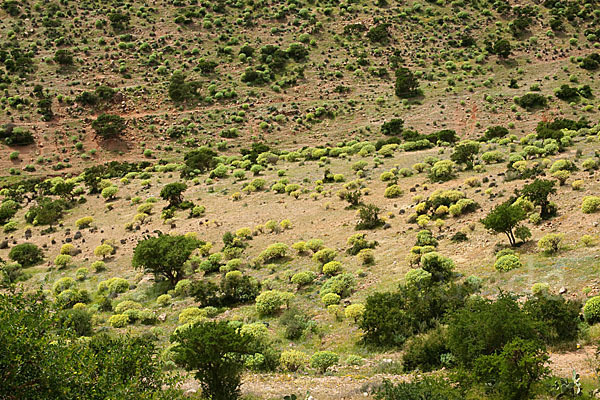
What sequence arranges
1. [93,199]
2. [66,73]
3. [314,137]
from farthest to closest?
1. [66,73]
2. [314,137]
3. [93,199]

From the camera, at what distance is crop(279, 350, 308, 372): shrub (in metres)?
15.3

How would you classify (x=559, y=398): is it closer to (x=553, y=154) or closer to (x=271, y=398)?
(x=271, y=398)

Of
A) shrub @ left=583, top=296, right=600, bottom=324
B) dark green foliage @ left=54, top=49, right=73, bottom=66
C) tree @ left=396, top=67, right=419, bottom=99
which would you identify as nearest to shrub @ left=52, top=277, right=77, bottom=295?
shrub @ left=583, top=296, right=600, bottom=324

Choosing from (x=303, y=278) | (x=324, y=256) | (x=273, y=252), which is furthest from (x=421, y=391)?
(x=273, y=252)

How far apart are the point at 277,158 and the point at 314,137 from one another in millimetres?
11903

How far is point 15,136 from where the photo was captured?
60062mm

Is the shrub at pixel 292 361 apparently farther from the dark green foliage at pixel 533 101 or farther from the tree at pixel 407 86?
the tree at pixel 407 86

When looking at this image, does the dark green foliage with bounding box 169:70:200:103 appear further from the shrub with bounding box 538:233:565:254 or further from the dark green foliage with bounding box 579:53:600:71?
the shrub with bounding box 538:233:565:254

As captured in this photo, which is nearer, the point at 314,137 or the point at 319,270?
the point at 319,270

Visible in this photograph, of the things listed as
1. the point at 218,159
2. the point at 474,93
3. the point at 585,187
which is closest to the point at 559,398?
the point at 585,187

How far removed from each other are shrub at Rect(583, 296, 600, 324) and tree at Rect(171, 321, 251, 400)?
1035cm

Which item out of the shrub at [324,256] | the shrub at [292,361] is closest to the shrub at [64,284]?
the shrub at [324,256]

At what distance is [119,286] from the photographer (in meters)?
26.9

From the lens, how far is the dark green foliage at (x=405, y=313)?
16.3 metres
